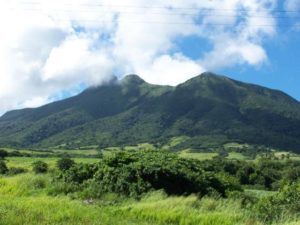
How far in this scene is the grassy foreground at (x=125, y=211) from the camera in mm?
12266

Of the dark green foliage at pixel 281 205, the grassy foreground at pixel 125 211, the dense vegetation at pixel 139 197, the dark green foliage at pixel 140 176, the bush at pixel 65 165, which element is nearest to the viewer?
the grassy foreground at pixel 125 211

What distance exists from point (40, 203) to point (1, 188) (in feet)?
14.3

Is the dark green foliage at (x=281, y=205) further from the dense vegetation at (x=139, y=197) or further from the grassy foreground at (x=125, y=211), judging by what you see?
the grassy foreground at (x=125, y=211)

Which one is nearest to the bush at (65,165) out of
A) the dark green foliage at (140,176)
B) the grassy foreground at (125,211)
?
the dark green foliage at (140,176)

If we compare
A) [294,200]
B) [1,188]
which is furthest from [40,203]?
[294,200]

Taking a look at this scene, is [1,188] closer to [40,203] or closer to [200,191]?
[40,203]

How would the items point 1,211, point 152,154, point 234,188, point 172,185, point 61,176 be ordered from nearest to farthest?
point 1,211
point 172,185
point 61,176
point 152,154
point 234,188

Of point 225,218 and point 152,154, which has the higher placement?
point 152,154

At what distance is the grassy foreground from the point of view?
12266 millimetres

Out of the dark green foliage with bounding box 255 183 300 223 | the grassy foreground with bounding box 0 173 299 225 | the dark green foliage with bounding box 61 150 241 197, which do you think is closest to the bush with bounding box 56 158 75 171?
the dark green foliage with bounding box 61 150 241 197

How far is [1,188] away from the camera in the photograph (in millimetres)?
18469

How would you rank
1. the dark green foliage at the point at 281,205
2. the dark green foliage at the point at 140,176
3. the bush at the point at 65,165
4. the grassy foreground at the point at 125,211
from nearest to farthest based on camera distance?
1. the grassy foreground at the point at 125,211
2. the dark green foliage at the point at 281,205
3. the dark green foliage at the point at 140,176
4. the bush at the point at 65,165

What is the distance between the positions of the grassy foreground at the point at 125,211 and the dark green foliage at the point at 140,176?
3.87ft

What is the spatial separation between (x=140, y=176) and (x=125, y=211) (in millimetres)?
4731
